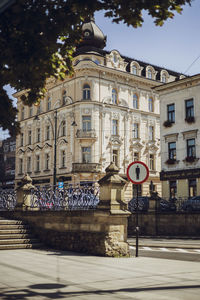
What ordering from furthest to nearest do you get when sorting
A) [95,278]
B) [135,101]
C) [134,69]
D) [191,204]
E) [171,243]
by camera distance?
[134,69] < [135,101] < [191,204] < [171,243] < [95,278]

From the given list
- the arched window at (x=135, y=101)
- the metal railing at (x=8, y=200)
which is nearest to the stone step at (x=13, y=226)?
the metal railing at (x=8, y=200)

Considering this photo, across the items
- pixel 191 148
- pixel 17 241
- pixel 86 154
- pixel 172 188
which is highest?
pixel 86 154

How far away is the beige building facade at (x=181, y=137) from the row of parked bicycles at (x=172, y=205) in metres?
5.14

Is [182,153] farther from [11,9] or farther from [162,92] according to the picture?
[11,9]

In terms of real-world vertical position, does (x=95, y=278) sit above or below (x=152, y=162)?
below

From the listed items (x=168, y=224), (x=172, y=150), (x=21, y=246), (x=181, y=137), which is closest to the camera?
(x=21, y=246)

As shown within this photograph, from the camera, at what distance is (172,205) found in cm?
2881

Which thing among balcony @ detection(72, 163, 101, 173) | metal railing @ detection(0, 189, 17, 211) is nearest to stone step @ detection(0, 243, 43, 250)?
metal railing @ detection(0, 189, 17, 211)

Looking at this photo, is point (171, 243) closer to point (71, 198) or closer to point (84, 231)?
point (71, 198)

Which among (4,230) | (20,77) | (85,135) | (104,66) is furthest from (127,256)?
(104,66)

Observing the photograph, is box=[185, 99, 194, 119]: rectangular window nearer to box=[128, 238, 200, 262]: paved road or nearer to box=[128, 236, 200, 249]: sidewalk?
box=[128, 236, 200, 249]: sidewalk

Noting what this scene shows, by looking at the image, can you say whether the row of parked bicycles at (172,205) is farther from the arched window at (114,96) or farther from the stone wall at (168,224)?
the arched window at (114,96)

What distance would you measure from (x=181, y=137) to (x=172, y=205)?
29.6 feet

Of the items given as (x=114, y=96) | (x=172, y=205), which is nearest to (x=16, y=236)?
(x=172, y=205)
